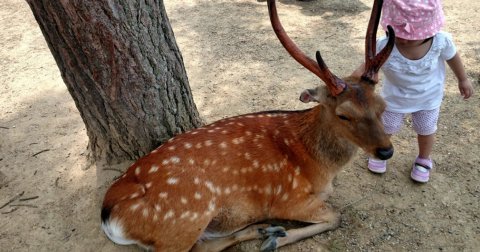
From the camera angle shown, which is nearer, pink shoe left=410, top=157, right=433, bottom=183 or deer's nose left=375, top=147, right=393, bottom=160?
deer's nose left=375, top=147, right=393, bottom=160

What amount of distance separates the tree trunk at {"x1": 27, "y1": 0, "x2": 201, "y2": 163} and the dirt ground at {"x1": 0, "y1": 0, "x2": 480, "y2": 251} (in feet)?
1.71

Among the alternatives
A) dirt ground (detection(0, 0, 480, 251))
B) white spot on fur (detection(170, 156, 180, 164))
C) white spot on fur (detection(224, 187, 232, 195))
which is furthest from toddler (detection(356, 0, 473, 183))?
white spot on fur (detection(170, 156, 180, 164))

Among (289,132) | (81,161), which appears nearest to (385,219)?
(289,132)

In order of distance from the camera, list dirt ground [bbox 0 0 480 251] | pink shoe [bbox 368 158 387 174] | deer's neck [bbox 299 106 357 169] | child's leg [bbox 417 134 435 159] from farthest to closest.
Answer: pink shoe [bbox 368 158 387 174] → child's leg [bbox 417 134 435 159] → dirt ground [bbox 0 0 480 251] → deer's neck [bbox 299 106 357 169]

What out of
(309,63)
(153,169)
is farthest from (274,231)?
(309,63)

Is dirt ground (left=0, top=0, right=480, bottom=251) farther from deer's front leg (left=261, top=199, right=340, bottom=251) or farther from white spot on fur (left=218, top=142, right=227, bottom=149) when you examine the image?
white spot on fur (left=218, top=142, right=227, bottom=149)

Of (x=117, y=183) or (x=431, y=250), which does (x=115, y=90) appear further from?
(x=431, y=250)

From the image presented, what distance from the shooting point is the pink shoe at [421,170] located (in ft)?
11.0

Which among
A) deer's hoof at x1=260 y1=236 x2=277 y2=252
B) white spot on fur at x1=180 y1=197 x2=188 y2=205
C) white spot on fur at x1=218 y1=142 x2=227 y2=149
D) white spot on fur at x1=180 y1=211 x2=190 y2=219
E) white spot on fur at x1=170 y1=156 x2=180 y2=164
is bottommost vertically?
deer's hoof at x1=260 y1=236 x2=277 y2=252

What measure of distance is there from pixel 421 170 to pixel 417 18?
1245 mm

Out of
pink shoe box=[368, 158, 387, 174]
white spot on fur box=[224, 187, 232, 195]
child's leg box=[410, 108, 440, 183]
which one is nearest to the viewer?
white spot on fur box=[224, 187, 232, 195]

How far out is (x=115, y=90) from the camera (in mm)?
2982

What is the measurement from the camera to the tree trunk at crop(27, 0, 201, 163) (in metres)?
2.66

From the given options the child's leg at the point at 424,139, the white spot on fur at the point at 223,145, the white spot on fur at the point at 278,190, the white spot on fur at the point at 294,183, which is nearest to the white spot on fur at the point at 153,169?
the white spot on fur at the point at 223,145
